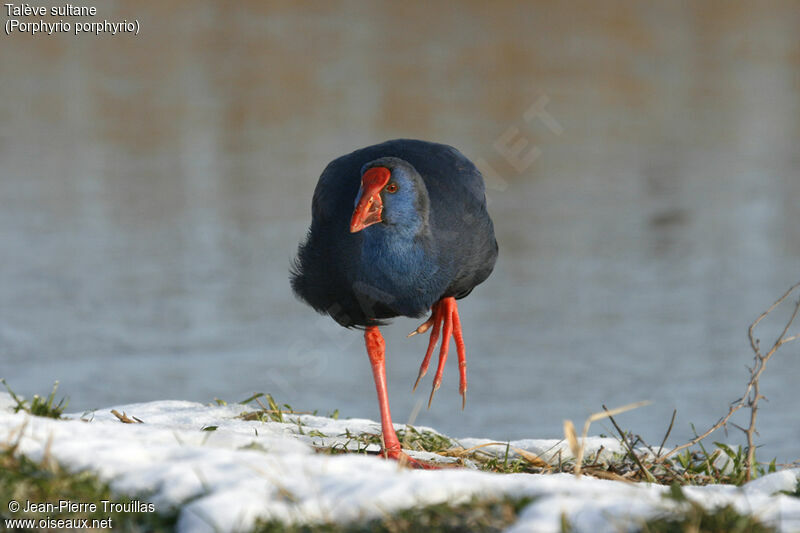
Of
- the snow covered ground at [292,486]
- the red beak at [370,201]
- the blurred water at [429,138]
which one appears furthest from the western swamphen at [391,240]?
the blurred water at [429,138]

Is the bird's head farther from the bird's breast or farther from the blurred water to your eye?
the blurred water

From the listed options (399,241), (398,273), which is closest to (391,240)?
(399,241)

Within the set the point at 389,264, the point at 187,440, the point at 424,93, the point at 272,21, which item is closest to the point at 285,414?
the point at 389,264

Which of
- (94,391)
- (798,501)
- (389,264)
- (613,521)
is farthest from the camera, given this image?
(94,391)

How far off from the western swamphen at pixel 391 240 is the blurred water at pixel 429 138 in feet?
8.13

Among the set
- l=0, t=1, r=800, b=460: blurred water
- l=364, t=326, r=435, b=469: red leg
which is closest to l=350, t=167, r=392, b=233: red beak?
l=364, t=326, r=435, b=469: red leg

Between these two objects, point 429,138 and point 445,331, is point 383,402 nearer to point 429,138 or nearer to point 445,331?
point 445,331

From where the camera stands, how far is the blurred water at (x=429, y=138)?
8.28 metres

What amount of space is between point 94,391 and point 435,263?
394 cm

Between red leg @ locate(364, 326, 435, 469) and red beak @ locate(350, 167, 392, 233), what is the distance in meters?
0.91

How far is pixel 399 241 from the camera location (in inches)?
189

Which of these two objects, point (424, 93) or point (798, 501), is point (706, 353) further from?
point (424, 93)

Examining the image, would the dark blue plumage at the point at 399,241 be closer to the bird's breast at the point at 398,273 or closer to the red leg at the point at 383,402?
the bird's breast at the point at 398,273

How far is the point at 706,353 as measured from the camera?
28.7ft
